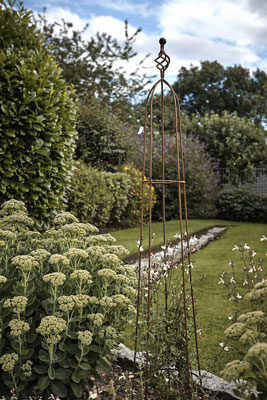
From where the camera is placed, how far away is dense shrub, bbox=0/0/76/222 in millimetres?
4359

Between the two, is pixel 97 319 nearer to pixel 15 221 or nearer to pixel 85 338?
pixel 85 338

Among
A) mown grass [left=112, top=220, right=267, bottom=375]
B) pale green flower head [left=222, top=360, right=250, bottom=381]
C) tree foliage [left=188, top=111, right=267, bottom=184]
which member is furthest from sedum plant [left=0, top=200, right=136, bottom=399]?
tree foliage [left=188, top=111, right=267, bottom=184]

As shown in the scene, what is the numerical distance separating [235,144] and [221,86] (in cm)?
1722

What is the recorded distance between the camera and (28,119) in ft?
14.4

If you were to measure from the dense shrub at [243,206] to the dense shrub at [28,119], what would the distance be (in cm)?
843

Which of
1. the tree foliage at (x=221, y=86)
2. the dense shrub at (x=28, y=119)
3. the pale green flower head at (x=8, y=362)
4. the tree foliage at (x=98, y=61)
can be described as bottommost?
the pale green flower head at (x=8, y=362)

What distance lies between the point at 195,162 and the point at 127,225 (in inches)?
151

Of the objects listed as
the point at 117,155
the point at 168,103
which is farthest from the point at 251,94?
the point at 117,155

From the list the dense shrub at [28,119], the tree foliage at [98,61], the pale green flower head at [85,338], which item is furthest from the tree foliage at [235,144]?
the pale green flower head at [85,338]

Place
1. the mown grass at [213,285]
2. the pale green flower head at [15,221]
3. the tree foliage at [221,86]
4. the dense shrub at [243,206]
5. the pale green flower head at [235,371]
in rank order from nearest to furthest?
the pale green flower head at [235,371], the pale green flower head at [15,221], the mown grass at [213,285], the dense shrub at [243,206], the tree foliage at [221,86]

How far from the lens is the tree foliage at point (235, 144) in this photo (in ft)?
46.8

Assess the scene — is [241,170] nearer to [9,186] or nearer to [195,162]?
[195,162]

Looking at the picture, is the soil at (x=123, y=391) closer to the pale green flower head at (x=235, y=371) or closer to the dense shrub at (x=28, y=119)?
the pale green flower head at (x=235, y=371)

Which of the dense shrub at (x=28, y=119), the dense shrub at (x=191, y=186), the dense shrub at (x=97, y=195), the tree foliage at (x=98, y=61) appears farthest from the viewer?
the tree foliage at (x=98, y=61)
